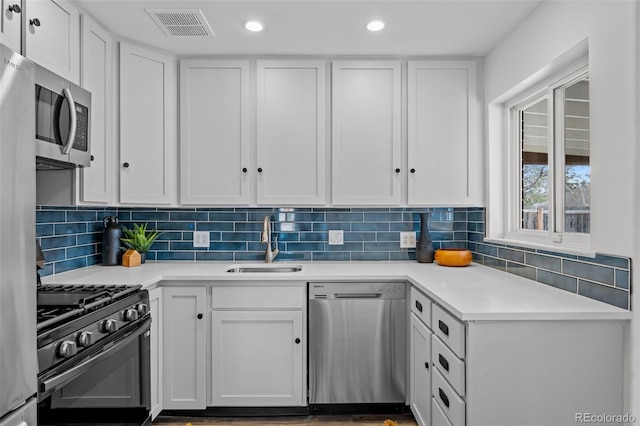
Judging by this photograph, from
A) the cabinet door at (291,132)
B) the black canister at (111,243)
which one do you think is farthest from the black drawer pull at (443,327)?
the black canister at (111,243)

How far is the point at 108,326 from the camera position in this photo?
1620 mm

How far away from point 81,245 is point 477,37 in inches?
110

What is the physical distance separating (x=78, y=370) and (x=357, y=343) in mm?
1479

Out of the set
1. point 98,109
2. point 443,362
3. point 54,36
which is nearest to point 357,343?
point 443,362

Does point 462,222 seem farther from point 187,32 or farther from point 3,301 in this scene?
point 3,301

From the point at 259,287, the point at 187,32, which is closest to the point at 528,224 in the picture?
the point at 259,287

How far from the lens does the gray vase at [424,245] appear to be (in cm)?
287

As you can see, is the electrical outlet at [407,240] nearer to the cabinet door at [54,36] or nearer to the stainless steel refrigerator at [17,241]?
the cabinet door at [54,36]

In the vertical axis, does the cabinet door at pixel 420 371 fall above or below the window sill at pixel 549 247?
below

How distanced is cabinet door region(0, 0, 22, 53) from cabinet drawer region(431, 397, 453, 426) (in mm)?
2277

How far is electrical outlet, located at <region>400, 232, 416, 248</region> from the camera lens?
9.82 feet

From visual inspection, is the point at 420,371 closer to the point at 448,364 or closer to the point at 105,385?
the point at 448,364

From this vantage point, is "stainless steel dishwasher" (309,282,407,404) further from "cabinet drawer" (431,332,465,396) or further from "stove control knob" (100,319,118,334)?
"stove control knob" (100,319,118,334)

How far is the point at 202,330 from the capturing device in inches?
94.3
